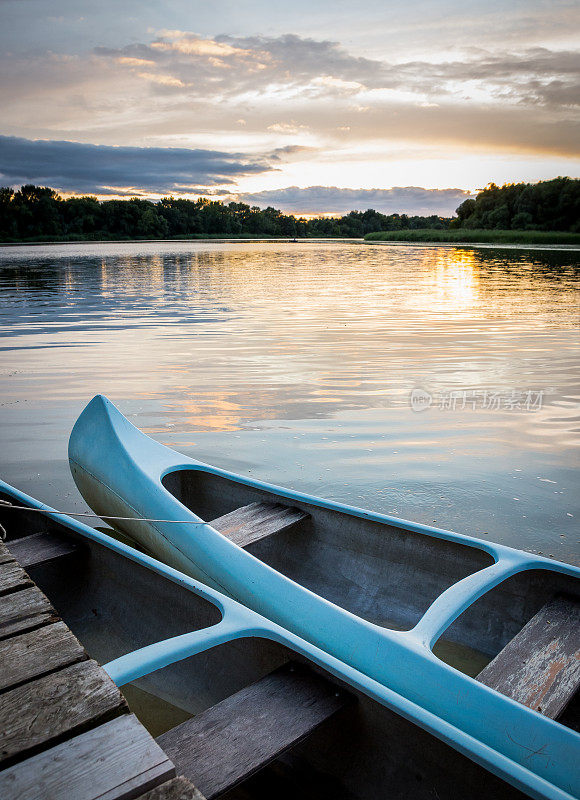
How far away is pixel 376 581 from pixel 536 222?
8921 cm

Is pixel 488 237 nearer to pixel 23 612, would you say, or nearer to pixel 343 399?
pixel 343 399

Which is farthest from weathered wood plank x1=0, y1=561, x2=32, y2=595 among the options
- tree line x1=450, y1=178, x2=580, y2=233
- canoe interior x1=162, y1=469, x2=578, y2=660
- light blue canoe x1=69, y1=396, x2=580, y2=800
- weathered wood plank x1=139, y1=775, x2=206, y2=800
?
tree line x1=450, y1=178, x2=580, y2=233

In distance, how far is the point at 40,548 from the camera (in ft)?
11.3

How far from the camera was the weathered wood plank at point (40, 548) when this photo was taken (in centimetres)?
330

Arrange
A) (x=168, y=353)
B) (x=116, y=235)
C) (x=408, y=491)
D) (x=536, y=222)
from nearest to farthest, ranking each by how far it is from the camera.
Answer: (x=408, y=491) → (x=168, y=353) → (x=536, y=222) → (x=116, y=235)

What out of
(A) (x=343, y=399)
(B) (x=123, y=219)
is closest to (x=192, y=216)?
(B) (x=123, y=219)

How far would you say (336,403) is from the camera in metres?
7.36

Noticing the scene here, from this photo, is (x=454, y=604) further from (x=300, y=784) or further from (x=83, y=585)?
(x=83, y=585)

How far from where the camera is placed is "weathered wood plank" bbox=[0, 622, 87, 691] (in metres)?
1.90

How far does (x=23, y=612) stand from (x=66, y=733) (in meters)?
0.70

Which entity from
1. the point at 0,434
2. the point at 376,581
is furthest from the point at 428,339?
the point at 376,581

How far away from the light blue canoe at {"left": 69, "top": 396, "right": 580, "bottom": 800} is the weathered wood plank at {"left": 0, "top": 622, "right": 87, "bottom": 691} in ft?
0.65

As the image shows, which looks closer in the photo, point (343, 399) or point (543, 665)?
point (543, 665)

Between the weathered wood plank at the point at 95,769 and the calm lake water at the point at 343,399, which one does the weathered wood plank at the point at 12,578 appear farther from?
the calm lake water at the point at 343,399
